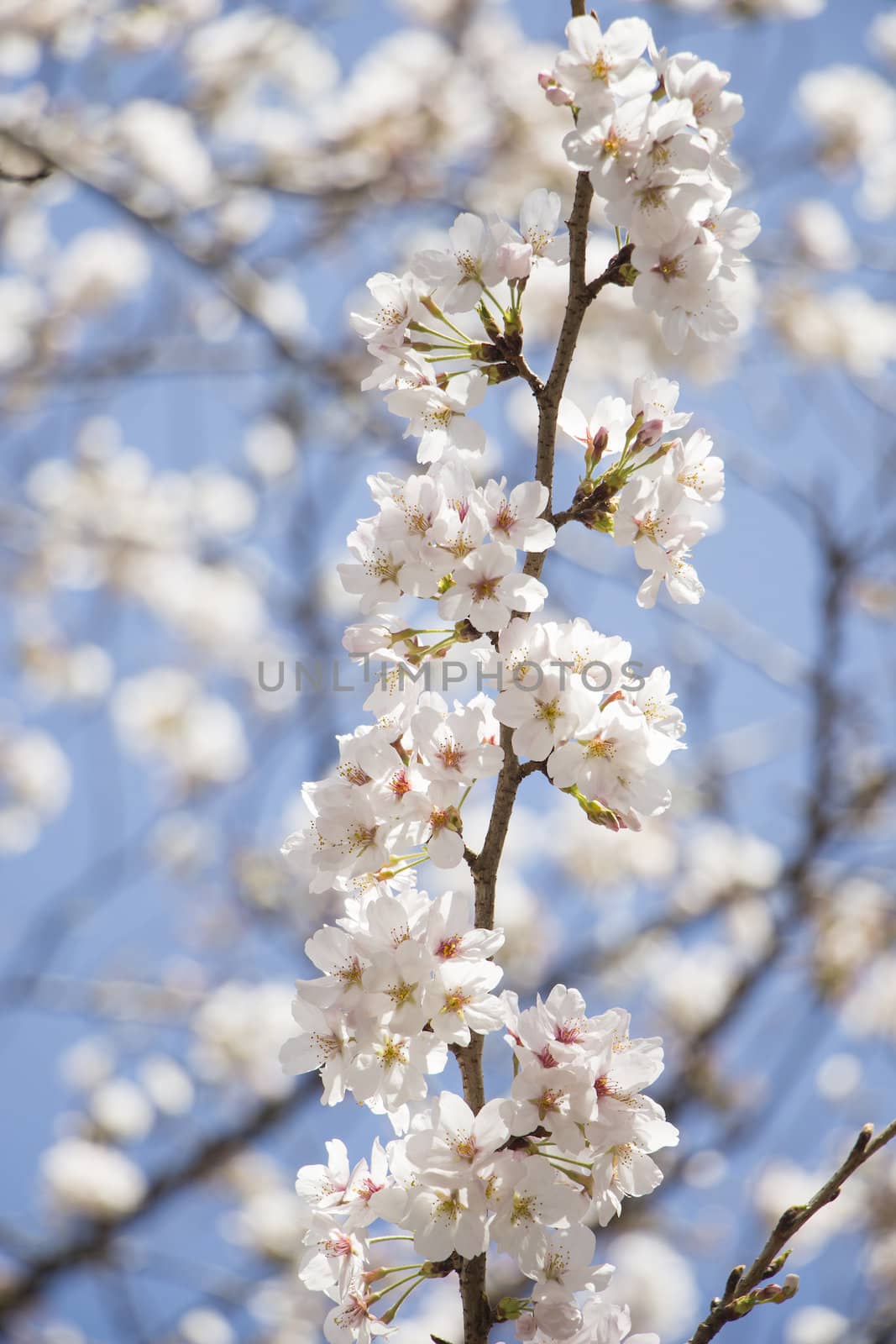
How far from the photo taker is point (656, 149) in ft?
3.38

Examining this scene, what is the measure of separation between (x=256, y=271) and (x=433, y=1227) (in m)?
4.26

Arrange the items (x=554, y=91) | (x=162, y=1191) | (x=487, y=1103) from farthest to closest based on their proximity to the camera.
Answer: (x=162, y=1191) → (x=554, y=91) → (x=487, y=1103)

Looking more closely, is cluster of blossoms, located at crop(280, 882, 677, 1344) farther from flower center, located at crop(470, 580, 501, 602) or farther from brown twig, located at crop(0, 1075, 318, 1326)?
brown twig, located at crop(0, 1075, 318, 1326)

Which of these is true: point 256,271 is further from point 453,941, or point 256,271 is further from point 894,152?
point 453,941

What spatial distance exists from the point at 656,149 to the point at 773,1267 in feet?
3.34

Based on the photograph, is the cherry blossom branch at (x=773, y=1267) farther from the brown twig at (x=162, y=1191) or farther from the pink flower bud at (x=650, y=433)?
the brown twig at (x=162, y=1191)

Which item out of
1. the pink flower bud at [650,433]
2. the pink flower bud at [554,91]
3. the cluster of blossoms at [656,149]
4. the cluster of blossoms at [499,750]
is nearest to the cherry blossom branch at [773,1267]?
the cluster of blossoms at [499,750]

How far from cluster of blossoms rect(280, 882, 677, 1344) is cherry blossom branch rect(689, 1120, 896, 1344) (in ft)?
0.28

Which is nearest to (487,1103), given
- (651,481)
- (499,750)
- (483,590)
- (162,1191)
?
(499,750)

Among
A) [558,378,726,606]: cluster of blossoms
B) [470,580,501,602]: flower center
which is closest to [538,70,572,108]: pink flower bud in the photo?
[558,378,726,606]: cluster of blossoms

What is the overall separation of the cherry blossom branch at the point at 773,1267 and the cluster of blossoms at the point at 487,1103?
3.4 inches

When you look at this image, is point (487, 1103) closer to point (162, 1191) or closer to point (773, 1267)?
point (773, 1267)

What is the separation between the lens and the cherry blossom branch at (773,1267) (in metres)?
1.01

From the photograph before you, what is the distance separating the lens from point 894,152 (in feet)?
19.8
